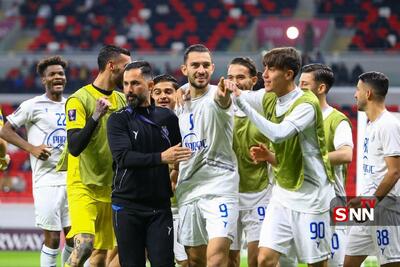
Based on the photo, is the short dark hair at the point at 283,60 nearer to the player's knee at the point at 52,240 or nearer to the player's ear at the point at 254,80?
the player's ear at the point at 254,80

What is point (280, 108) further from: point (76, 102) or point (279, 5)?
point (279, 5)

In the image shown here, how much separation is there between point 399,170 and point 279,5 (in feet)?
78.8

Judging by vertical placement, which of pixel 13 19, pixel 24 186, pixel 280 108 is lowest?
pixel 24 186

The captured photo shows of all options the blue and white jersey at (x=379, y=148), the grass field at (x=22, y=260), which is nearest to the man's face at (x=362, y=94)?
the blue and white jersey at (x=379, y=148)

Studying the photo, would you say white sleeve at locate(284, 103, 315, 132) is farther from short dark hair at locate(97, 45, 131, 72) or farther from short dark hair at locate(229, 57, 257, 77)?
short dark hair at locate(97, 45, 131, 72)

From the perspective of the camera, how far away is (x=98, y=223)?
8.95 meters

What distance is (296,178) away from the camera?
7.88 m

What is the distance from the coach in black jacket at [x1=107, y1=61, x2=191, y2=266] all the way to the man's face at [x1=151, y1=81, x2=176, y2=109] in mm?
1727

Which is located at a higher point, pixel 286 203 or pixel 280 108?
pixel 280 108

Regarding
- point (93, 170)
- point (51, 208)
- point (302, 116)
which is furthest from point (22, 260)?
point (302, 116)

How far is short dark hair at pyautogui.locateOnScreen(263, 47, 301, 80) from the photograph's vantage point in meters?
7.91

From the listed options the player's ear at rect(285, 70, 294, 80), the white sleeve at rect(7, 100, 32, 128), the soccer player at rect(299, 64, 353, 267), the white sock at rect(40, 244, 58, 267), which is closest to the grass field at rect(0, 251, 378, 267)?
the white sock at rect(40, 244, 58, 267)

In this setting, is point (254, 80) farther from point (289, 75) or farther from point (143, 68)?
point (143, 68)

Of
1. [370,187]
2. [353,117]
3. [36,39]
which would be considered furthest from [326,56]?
[370,187]
